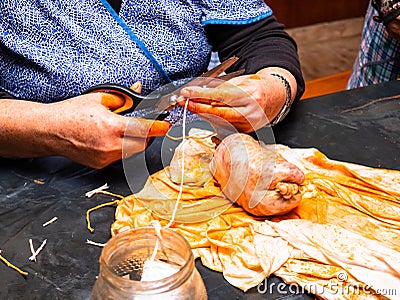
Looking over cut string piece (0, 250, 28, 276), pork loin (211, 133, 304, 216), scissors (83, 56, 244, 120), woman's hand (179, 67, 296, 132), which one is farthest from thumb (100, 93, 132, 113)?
cut string piece (0, 250, 28, 276)

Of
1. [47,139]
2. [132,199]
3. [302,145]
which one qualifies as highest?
[47,139]

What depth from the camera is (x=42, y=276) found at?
88 cm

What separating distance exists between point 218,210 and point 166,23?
49 cm

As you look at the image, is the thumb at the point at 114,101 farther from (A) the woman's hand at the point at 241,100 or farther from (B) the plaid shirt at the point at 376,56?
(B) the plaid shirt at the point at 376,56

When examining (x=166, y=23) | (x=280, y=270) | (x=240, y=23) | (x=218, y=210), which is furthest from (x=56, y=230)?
(x=240, y=23)

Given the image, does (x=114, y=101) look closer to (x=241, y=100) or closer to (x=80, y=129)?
(x=80, y=129)

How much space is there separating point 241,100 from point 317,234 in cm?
31

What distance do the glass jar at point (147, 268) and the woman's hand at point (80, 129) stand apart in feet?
1.07

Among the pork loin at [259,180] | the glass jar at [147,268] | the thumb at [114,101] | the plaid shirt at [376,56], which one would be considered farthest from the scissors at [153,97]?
the plaid shirt at [376,56]

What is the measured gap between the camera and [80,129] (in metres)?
1.04

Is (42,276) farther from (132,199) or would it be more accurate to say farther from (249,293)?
(249,293)

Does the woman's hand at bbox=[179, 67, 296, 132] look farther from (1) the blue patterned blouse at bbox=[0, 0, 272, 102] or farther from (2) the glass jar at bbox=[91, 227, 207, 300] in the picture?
(2) the glass jar at bbox=[91, 227, 207, 300]

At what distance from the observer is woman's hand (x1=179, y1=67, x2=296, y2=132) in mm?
1037

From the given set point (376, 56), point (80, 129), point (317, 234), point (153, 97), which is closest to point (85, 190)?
point (80, 129)
